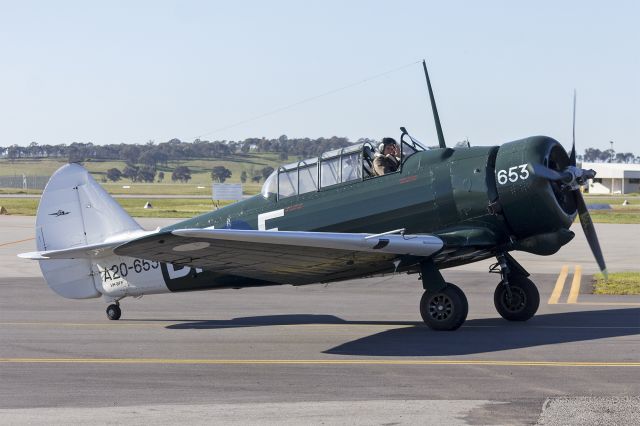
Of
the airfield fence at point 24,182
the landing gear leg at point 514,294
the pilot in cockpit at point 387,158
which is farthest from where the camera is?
the airfield fence at point 24,182

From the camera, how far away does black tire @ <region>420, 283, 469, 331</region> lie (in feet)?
41.1

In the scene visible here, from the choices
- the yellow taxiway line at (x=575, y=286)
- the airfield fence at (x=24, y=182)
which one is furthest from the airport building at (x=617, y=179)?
the yellow taxiway line at (x=575, y=286)

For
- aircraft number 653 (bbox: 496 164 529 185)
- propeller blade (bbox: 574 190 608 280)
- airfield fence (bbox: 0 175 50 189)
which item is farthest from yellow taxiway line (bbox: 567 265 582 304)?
airfield fence (bbox: 0 175 50 189)

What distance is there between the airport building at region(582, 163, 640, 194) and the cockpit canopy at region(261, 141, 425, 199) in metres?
112

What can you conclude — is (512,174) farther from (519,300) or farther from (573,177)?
(519,300)

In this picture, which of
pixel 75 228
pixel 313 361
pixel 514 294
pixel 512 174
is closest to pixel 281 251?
pixel 313 361

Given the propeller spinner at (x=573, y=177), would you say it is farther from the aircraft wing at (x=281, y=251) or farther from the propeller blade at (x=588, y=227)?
the aircraft wing at (x=281, y=251)

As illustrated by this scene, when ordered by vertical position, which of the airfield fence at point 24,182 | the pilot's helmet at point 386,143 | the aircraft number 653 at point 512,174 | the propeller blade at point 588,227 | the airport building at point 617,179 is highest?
the airfield fence at point 24,182

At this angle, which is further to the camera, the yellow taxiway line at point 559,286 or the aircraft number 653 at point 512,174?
the yellow taxiway line at point 559,286

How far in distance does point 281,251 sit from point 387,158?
245 centimetres

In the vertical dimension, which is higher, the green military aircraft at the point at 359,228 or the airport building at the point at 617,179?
the green military aircraft at the point at 359,228

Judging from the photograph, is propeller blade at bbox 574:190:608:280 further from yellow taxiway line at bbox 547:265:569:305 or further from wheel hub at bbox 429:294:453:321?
yellow taxiway line at bbox 547:265:569:305

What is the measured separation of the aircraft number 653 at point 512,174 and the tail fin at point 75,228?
5648mm

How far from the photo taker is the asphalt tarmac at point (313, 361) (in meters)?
8.37
